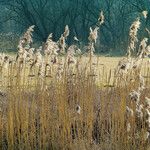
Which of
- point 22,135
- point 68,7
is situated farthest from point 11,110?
point 68,7

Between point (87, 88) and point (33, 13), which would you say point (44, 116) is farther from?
point (33, 13)

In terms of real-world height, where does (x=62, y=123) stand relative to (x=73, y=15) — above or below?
below

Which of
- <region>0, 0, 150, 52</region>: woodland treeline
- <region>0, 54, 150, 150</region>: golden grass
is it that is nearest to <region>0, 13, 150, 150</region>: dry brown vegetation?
<region>0, 54, 150, 150</region>: golden grass

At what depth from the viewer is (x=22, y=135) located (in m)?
5.31

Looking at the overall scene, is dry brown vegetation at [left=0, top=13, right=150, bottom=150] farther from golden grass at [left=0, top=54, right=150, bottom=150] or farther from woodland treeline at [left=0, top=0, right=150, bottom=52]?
woodland treeline at [left=0, top=0, right=150, bottom=52]

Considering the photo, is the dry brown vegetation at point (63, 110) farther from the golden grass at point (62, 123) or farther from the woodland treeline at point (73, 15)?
the woodland treeline at point (73, 15)

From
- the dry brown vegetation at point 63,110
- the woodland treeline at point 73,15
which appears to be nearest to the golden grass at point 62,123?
the dry brown vegetation at point 63,110

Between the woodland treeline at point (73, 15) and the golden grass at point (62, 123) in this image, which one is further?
the woodland treeline at point (73, 15)

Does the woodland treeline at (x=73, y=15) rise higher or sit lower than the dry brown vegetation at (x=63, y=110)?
higher

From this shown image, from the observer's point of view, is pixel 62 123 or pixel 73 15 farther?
pixel 73 15

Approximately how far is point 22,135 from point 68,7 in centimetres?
2774

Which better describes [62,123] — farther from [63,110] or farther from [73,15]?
[73,15]

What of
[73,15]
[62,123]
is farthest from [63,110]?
→ [73,15]

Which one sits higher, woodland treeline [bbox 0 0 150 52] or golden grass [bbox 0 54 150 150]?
woodland treeline [bbox 0 0 150 52]
